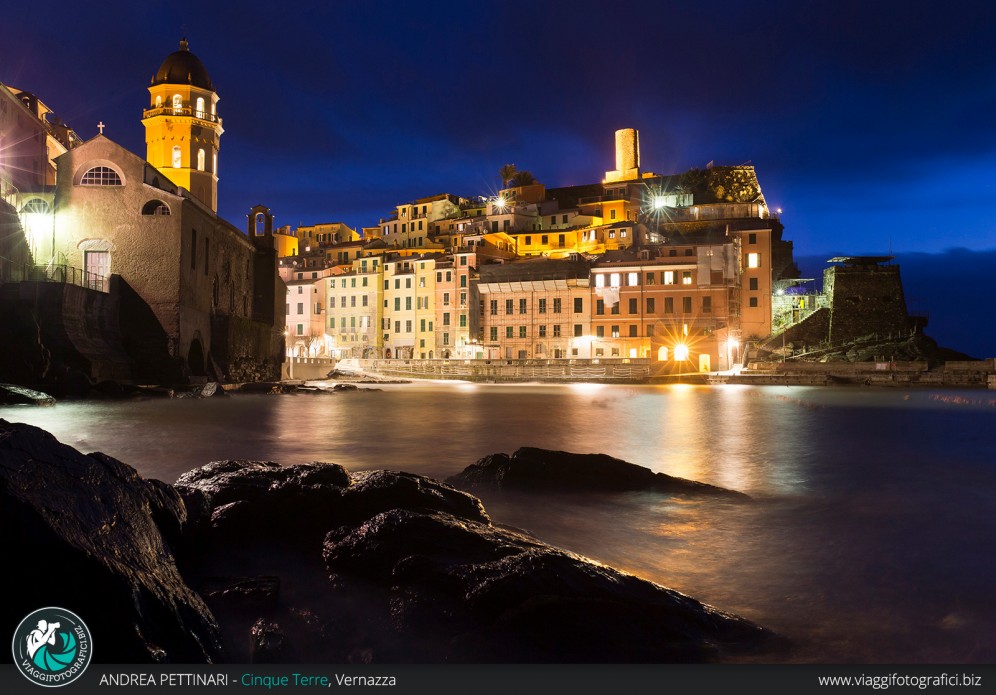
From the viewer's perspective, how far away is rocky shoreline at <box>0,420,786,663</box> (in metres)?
3.05

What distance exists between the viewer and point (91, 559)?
10.0 ft

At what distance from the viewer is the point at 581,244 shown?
272 feet

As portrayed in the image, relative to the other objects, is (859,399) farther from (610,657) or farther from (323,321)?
(323,321)

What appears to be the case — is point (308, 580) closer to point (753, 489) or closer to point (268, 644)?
point (268, 644)

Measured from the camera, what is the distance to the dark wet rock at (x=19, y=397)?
824 inches

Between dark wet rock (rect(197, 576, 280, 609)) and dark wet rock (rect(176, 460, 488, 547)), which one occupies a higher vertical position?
dark wet rock (rect(176, 460, 488, 547))

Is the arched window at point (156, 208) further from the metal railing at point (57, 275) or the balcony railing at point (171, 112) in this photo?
the balcony railing at point (171, 112)

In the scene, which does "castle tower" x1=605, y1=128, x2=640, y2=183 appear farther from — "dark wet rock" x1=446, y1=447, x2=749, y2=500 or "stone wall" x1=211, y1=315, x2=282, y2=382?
"dark wet rock" x1=446, y1=447, x2=749, y2=500

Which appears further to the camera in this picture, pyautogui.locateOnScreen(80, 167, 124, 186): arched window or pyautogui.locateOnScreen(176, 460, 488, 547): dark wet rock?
pyautogui.locateOnScreen(80, 167, 124, 186): arched window

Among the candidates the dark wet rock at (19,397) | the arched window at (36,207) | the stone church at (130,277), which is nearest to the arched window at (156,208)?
the stone church at (130,277)

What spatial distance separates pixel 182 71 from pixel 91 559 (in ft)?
187

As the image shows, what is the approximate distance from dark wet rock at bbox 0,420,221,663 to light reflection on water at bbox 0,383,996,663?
3637 mm

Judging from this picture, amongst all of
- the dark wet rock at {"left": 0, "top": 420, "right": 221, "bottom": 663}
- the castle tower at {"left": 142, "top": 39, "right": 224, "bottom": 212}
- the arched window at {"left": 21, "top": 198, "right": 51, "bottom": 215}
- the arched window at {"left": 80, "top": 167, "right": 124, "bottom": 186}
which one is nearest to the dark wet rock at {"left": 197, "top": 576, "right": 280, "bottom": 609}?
the dark wet rock at {"left": 0, "top": 420, "right": 221, "bottom": 663}

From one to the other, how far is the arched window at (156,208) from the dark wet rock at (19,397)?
10558 millimetres
